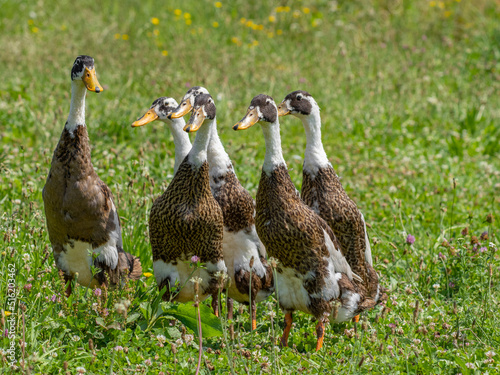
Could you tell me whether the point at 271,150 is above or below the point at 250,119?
below

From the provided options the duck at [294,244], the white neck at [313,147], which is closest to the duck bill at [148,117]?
the duck at [294,244]

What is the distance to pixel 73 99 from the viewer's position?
4.09 metres

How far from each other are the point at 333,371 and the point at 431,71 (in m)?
7.19

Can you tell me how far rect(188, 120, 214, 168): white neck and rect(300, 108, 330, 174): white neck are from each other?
734mm

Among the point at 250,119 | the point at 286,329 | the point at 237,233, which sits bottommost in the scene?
the point at 286,329

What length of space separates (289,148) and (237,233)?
3127 millimetres

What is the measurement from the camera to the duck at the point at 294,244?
388cm

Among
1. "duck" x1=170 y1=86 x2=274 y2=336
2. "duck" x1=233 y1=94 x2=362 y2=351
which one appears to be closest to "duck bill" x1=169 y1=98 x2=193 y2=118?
"duck" x1=170 y1=86 x2=274 y2=336

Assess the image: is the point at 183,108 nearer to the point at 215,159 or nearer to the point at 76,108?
the point at 215,159

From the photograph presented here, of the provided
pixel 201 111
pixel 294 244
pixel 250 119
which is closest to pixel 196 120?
pixel 201 111

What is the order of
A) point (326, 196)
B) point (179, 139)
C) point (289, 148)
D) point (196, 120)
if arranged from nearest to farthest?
point (196, 120), point (326, 196), point (179, 139), point (289, 148)

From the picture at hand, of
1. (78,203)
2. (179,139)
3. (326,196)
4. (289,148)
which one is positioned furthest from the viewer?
(289,148)

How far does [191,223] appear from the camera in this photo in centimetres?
386

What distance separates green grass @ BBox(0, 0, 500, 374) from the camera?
3643 millimetres
